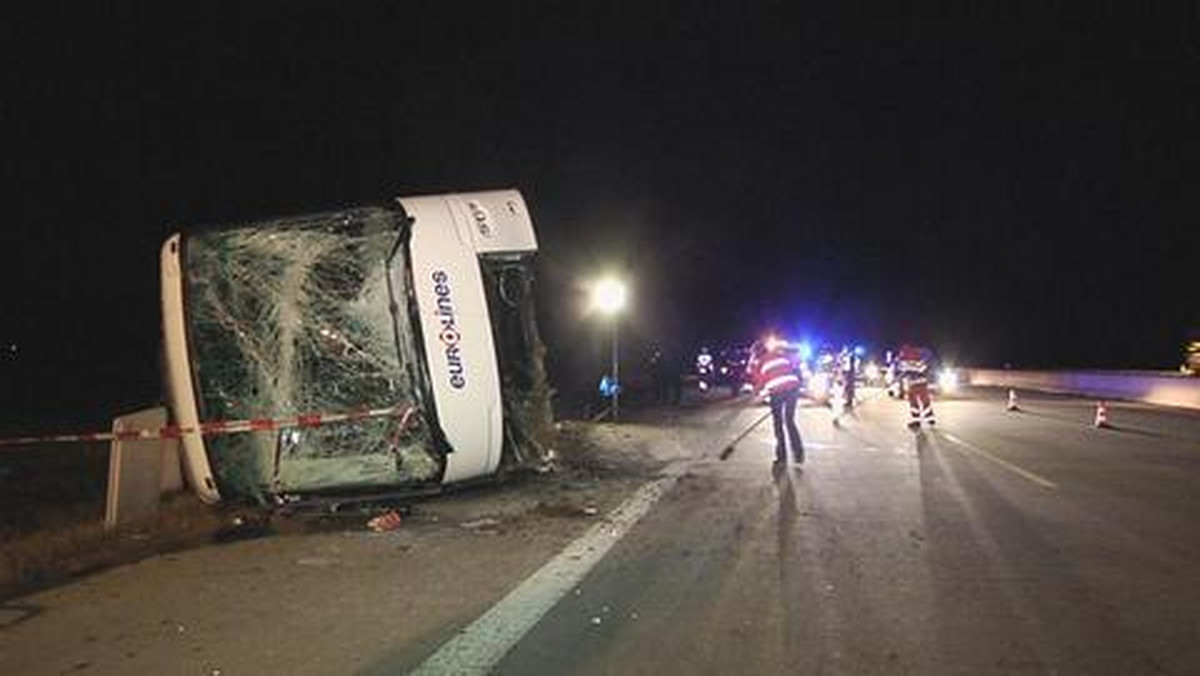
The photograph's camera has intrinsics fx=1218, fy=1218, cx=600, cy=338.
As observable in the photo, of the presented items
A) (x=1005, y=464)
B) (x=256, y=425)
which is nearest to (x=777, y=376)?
(x=1005, y=464)

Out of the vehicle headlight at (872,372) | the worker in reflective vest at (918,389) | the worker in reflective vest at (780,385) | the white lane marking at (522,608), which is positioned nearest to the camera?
the white lane marking at (522,608)

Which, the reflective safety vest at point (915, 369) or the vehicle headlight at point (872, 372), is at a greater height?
the reflective safety vest at point (915, 369)

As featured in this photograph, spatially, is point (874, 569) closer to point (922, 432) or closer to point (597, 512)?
point (597, 512)

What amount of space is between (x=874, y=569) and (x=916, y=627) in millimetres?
1564

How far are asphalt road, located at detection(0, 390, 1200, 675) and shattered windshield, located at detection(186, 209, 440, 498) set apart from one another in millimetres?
906

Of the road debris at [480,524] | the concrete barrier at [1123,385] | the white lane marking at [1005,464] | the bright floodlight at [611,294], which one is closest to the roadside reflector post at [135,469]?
the road debris at [480,524]

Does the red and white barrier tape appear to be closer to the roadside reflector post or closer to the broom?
the roadside reflector post

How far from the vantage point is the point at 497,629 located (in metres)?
6.46

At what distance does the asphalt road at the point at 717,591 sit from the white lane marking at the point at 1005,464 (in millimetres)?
181

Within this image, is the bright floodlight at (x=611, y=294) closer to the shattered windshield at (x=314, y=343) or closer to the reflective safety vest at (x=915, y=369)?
the reflective safety vest at (x=915, y=369)

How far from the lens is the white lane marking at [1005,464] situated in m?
12.8

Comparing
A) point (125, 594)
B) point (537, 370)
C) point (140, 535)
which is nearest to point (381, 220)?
point (537, 370)

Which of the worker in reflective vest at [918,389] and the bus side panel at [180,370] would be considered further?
the worker in reflective vest at [918,389]

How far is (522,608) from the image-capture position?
22.9ft
